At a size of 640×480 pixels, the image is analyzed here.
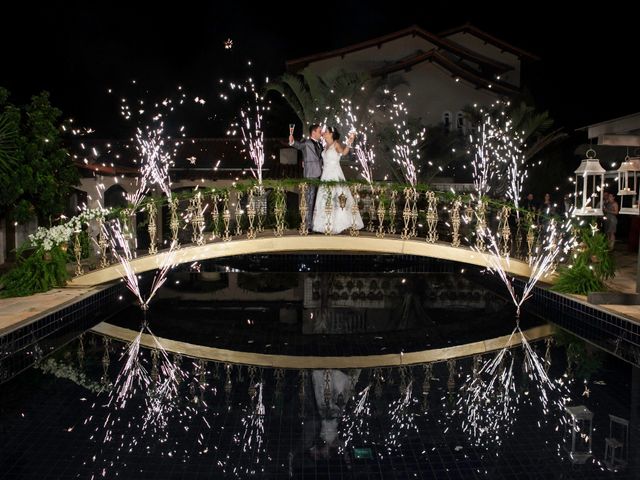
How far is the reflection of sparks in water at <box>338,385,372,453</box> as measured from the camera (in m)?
4.83

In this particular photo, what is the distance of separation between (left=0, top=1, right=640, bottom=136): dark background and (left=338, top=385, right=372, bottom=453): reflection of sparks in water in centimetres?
2178

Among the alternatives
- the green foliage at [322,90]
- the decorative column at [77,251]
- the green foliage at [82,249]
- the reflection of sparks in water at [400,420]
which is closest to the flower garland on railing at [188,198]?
the decorative column at [77,251]

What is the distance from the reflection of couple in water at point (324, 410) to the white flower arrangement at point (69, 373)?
2153 millimetres

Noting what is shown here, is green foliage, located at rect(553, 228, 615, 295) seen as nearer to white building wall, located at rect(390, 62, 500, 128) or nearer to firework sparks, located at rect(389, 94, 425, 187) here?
firework sparks, located at rect(389, 94, 425, 187)

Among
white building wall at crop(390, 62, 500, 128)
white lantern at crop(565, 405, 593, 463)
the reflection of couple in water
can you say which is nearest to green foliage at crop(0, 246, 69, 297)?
the reflection of couple in water

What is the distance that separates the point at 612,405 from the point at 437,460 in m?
2.15

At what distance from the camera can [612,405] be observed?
565 cm

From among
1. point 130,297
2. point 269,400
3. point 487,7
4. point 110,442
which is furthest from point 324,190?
point 487,7

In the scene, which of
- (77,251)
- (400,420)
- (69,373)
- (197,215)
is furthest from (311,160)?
(400,420)

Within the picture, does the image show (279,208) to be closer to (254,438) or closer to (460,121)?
(254,438)

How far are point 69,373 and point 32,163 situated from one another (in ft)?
29.9

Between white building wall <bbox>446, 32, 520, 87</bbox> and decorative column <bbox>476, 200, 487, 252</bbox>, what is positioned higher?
white building wall <bbox>446, 32, 520, 87</bbox>

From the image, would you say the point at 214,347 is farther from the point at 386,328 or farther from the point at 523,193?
the point at 523,193

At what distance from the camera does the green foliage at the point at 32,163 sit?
44.6 ft
